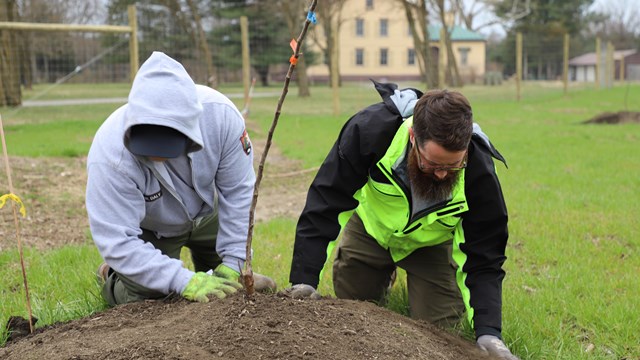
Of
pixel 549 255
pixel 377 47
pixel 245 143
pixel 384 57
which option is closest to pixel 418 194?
pixel 245 143

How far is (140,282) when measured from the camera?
298 centimetres

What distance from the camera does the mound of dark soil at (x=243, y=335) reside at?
7.47 feet

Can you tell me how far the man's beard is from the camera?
9.69 feet

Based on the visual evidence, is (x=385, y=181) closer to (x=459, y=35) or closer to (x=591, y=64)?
(x=459, y=35)

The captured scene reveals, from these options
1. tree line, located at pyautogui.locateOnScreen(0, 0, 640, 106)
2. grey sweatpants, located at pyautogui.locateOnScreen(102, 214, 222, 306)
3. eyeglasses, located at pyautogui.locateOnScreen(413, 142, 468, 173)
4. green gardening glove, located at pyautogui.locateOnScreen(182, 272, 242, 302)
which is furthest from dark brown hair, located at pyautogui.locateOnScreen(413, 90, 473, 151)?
tree line, located at pyautogui.locateOnScreen(0, 0, 640, 106)

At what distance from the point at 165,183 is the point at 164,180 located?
3 cm

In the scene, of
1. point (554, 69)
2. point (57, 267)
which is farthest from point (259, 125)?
point (554, 69)

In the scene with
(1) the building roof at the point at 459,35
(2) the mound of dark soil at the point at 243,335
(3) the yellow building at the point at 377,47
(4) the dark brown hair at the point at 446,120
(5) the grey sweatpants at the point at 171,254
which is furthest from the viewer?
(1) the building roof at the point at 459,35

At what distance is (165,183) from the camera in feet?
9.97

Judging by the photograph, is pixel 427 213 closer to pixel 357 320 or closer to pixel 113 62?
pixel 357 320

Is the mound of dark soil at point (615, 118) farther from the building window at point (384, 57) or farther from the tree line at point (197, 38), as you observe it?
the building window at point (384, 57)

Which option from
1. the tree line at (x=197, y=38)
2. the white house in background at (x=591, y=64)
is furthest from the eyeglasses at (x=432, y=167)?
the white house in background at (x=591, y=64)

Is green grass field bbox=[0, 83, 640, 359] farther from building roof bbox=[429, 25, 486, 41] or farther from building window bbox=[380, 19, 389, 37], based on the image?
building roof bbox=[429, 25, 486, 41]

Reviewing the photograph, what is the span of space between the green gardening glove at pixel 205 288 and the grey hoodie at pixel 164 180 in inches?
2.4
